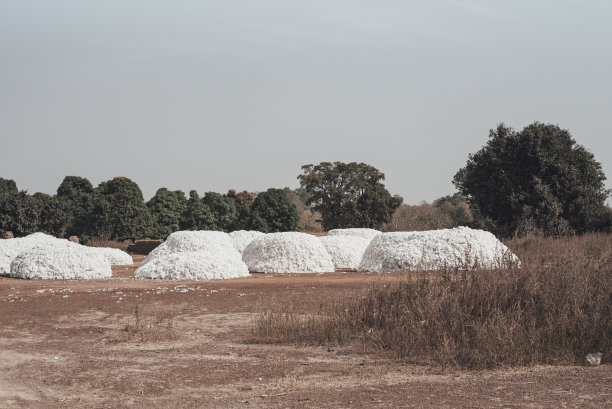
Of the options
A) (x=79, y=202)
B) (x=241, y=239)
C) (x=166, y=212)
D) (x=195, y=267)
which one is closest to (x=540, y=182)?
(x=241, y=239)

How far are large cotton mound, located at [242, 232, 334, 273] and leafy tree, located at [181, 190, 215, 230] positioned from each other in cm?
2538

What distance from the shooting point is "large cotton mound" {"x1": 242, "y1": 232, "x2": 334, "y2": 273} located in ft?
69.9

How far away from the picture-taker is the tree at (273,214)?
45406 mm

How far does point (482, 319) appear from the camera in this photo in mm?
9383

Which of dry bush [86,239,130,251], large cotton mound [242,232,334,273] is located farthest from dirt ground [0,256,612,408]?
dry bush [86,239,130,251]

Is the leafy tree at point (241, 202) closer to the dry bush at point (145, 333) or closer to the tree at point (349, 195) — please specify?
the tree at point (349, 195)

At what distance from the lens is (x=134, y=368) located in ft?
27.1

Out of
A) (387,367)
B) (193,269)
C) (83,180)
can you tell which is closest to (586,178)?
(193,269)

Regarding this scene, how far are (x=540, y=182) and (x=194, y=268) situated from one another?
21250 millimetres

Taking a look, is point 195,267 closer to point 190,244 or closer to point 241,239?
point 190,244

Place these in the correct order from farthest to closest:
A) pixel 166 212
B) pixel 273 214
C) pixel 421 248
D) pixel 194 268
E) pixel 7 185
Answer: pixel 7 185 < pixel 166 212 < pixel 273 214 < pixel 194 268 < pixel 421 248

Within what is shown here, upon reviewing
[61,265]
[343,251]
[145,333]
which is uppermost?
[343,251]

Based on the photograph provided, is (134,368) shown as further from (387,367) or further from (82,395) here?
(387,367)

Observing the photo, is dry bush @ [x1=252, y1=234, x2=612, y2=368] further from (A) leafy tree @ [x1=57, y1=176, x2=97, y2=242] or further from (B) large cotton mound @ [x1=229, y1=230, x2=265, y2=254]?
(A) leafy tree @ [x1=57, y1=176, x2=97, y2=242]
